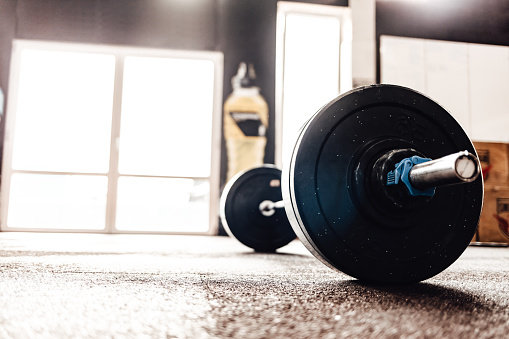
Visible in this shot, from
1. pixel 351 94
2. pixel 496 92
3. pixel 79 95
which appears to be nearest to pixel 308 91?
pixel 496 92

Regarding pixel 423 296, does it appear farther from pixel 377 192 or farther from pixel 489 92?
pixel 489 92

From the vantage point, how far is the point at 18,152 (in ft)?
12.4

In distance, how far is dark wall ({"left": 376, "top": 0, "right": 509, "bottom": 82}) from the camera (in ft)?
13.5

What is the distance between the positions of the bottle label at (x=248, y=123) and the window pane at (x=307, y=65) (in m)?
0.28

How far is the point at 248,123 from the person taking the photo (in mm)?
3885

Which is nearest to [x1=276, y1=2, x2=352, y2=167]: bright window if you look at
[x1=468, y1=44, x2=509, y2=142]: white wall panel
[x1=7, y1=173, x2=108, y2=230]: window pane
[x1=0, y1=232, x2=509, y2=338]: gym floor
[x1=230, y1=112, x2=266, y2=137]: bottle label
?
[x1=230, y1=112, x2=266, y2=137]: bottle label

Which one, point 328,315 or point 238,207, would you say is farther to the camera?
point 238,207

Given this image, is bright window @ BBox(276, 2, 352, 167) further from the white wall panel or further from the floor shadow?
the floor shadow

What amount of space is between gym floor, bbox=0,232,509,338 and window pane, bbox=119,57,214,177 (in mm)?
2859

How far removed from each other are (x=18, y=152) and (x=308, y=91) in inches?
108

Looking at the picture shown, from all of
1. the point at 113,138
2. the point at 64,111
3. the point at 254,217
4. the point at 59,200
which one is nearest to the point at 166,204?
the point at 113,138

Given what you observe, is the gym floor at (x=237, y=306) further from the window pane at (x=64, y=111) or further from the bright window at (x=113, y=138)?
the window pane at (x=64, y=111)

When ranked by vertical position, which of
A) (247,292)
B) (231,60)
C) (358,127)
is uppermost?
(231,60)

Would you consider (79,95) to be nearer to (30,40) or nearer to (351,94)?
(30,40)
